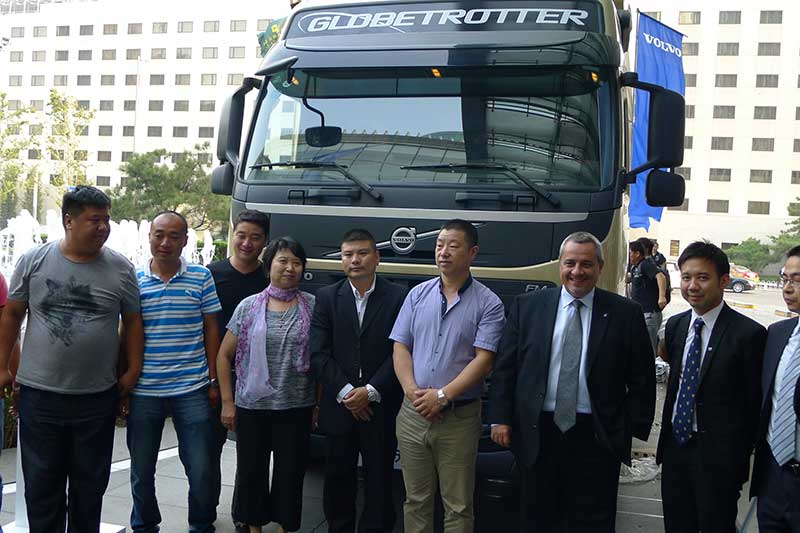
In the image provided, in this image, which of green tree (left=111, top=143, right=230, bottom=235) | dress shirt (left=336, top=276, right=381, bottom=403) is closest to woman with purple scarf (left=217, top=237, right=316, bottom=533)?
dress shirt (left=336, top=276, right=381, bottom=403)

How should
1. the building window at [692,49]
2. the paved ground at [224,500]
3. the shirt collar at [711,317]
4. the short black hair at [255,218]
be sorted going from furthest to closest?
the building window at [692,49] → the paved ground at [224,500] → the short black hair at [255,218] → the shirt collar at [711,317]

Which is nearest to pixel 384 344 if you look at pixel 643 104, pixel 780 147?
pixel 643 104

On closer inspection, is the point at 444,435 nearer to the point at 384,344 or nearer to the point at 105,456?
the point at 384,344

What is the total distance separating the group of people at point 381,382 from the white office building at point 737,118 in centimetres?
6660

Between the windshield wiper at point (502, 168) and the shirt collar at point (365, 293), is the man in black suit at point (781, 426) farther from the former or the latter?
the shirt collar at point (365, 293)

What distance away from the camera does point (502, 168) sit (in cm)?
491

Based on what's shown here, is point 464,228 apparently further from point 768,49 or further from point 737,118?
point 768,49

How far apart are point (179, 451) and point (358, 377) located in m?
1.09

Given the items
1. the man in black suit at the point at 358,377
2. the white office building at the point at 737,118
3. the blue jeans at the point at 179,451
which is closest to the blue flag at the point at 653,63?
the man in black suit at the point at 358,377

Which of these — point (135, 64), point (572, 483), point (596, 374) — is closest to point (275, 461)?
point (572, 483)

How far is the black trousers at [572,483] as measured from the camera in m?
3.84

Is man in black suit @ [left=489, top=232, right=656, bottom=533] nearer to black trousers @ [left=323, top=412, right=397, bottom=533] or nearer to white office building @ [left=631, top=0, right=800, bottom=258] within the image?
black trousers @ [left=323, top=412, right=397, bottom=533]

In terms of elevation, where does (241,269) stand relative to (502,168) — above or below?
below

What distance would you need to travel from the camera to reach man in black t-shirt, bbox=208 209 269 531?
486 centimetres
